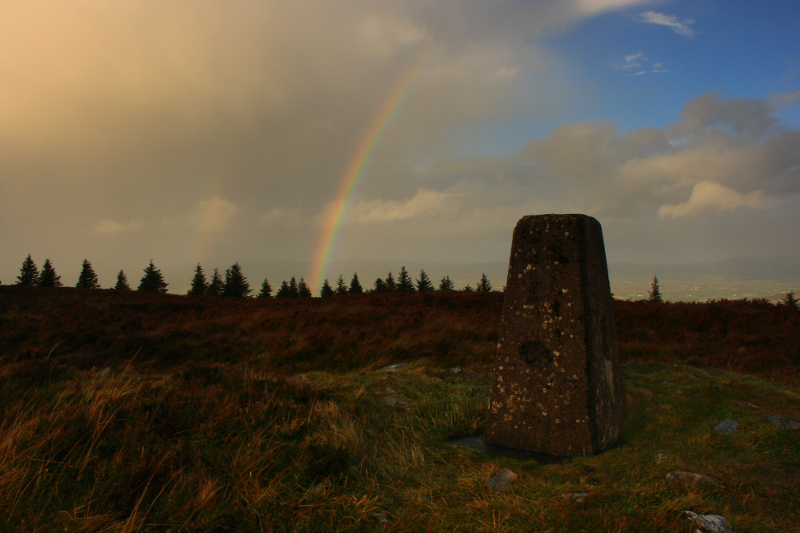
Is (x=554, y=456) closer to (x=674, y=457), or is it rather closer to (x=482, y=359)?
(x=674, y=457)

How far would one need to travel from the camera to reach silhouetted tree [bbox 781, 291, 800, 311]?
35.2ft

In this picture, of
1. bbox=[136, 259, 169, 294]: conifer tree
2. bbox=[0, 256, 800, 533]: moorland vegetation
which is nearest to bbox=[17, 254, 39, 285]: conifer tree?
bbox=[136, 259, 169, 294]: conifer tree

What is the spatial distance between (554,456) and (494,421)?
0.60 meters

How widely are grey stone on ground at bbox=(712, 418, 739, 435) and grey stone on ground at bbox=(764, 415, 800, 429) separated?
1.04 feet

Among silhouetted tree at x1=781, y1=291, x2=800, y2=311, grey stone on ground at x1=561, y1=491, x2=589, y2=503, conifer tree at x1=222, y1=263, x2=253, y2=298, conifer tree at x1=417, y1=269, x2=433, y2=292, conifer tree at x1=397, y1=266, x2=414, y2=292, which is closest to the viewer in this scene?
grey stone on ground at x1=561, y1=491, x2=589, y2=503

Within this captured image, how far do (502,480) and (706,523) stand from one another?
1.24 meters

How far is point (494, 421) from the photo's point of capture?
158 inches

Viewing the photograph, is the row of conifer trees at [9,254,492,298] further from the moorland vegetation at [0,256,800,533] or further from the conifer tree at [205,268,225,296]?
the moorland vegetation at [0,256,800,533]

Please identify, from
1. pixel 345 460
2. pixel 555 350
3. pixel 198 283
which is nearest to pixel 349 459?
pixel 345 460

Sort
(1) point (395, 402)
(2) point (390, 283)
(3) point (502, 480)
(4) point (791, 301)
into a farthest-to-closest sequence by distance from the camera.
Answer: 1. (2) point (390, 283)
2. (4) point (791, 301)
3. (1) point (395, 402)
4. (3) point (502, 480)

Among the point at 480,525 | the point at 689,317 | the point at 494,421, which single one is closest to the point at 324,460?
the point at 480,525

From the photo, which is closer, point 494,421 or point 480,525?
point 480,525

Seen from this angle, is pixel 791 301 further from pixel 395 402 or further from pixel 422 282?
pixel 422 282

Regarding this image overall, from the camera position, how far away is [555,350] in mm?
3834
